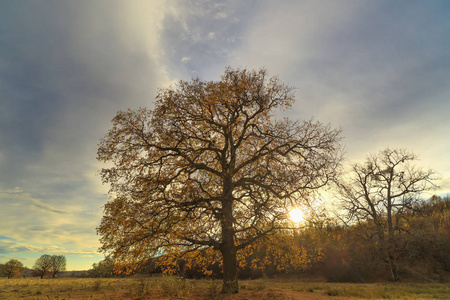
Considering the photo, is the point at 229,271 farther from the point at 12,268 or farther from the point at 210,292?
the point at 12,268

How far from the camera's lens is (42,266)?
262 feet

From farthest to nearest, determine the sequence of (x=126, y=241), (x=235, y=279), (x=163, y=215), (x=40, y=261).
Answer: (x=40, y=261) < (x=235, y=279) < (x=163, y=215) < (x=126, y=241)

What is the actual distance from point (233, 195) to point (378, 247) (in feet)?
81.5

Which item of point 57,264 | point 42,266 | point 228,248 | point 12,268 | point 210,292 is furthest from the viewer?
point 12,268

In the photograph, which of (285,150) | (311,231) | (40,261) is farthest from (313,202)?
(40,261)

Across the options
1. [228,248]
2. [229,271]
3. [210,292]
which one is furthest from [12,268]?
[228,248]

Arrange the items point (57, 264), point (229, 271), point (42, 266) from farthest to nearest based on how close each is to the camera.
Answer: point (57, 264) → point (42, 266) → point (229, 271)

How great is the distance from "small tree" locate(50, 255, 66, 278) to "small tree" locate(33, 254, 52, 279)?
863mm

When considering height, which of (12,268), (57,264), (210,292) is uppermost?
(210,292)

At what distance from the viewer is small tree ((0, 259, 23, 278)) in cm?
8231

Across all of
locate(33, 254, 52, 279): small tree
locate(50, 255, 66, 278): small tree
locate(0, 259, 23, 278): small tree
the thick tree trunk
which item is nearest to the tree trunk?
the thick tree trunk

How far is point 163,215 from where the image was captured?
38.0 feet

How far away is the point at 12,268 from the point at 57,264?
668 inches

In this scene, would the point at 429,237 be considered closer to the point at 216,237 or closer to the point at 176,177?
the point at 216,237
